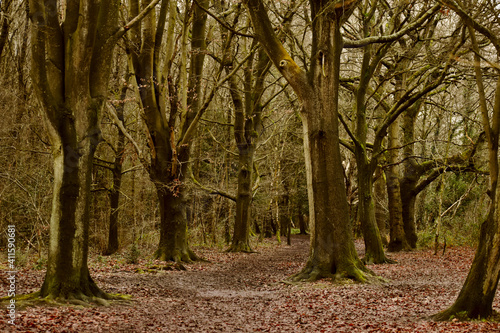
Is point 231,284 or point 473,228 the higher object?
point 473,228

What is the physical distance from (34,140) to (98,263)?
6127mm

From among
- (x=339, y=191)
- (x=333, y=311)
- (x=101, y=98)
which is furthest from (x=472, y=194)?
(x=101, y=98)

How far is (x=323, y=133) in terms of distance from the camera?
32.0 ft

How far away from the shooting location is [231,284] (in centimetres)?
1084

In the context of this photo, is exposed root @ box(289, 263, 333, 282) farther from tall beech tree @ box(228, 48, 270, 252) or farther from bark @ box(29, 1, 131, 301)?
tall beech tree @ box(228, 48, 270, 252)

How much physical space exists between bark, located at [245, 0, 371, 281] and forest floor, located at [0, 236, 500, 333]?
0.78m

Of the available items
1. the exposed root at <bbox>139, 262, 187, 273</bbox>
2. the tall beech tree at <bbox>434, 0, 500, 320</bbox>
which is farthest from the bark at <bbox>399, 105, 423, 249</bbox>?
the tall beech tree at <bbox>434, 0, 500, 320</bbox>

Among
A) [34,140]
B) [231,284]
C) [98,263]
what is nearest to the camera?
[231,284]

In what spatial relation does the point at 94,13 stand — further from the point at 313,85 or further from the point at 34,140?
the point at 34,140

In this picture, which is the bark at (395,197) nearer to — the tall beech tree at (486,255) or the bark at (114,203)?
the bark at (114,203)

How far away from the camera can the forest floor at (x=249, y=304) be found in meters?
5.46

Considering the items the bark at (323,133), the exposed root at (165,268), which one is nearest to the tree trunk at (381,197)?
the bark at (323,133)

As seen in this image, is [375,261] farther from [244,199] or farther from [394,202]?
[244,199]

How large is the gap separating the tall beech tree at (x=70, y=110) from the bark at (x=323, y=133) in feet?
13.4
